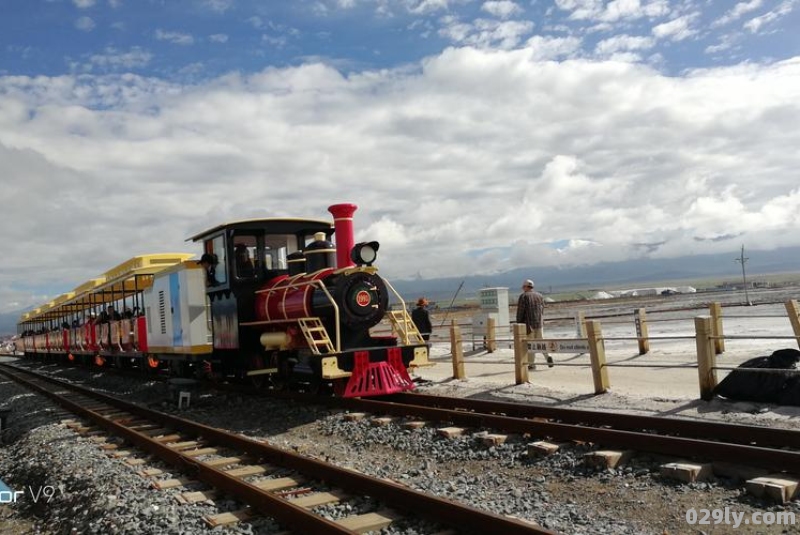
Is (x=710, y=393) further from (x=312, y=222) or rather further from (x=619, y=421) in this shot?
(x=312, y=222)

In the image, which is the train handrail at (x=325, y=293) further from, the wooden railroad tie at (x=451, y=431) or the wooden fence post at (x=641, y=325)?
the wooden fence post at (x=641, y=325)

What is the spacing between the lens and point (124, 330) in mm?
17844

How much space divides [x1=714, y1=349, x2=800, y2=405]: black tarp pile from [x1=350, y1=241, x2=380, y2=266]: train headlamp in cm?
522

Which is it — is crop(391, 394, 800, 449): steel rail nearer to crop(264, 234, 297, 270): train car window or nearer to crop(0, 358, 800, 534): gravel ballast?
crop(0, 358, 800, 534): gravel ballast

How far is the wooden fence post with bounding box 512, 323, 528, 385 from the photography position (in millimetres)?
11172

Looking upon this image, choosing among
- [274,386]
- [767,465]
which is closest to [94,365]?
[274,386]

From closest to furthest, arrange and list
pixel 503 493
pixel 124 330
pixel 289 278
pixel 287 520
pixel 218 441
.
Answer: pixel 287 520
pixel 503 493
pixel 218 441
pixel 289 278
pixel 124 330

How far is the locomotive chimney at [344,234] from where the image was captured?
405 inches

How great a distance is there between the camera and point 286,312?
10.3m

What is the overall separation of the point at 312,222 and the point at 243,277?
5.42ft

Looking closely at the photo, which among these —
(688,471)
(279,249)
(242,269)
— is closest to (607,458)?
(688,471)

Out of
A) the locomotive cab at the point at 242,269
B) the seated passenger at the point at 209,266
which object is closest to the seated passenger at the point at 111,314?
the seated passenger at the point at 209,266

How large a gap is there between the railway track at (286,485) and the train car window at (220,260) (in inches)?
113
